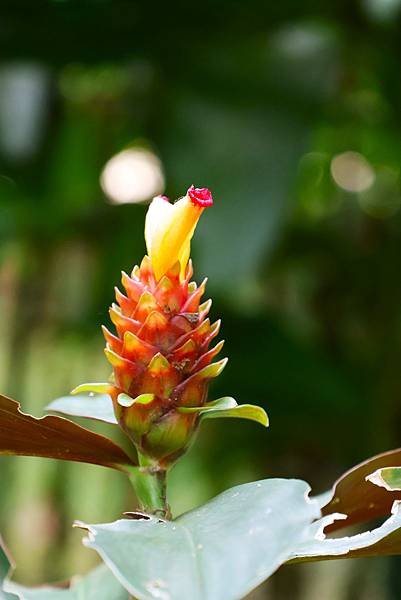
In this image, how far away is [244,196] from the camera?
1131mm

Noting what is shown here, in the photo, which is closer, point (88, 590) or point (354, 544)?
point (354, 544)

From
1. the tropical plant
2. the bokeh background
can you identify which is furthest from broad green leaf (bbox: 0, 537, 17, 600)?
the bokeh background

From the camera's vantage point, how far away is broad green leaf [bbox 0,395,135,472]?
360 mm

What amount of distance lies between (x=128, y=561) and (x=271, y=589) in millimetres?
1082

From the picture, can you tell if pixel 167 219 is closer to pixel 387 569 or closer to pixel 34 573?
pixel 387 569

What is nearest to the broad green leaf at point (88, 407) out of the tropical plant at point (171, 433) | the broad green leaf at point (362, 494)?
the tropical plant at point (171, 433)

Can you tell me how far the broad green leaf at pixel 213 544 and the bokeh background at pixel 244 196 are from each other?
0.76m

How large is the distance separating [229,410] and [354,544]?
7 centimetres

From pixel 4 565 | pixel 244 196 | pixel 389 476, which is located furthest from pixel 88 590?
pixel 244 196

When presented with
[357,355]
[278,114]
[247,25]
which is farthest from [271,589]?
[247,25]

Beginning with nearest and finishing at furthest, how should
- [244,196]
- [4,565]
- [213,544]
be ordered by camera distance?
[213,544] < [4,565] < [244,196]

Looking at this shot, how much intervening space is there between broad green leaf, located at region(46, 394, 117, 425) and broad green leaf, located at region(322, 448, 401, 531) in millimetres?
109

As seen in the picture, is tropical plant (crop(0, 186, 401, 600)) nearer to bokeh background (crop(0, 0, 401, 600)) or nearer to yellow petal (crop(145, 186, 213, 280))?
yellow petal (crop(145, 186, 213, 280))

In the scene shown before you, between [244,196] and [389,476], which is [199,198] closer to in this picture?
[389,476]
